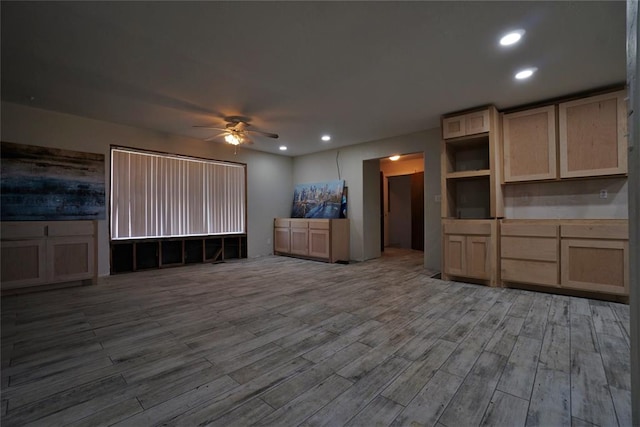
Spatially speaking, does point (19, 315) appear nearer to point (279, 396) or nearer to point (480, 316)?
point (279, 396)

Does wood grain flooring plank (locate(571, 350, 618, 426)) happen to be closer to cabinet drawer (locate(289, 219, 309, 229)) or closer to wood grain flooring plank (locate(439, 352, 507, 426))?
wood grain flooring plank (locate(439, 352, 507, 426))

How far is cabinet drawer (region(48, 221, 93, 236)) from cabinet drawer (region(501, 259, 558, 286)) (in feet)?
19.5

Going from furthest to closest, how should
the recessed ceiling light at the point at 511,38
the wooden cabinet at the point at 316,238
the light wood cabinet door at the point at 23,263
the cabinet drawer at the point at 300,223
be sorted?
the cabinet drawer at the point at 300,223 → the wooden cabinet at the point at 316,238 → the light wood cabinet door at the point at 23,263 → the recessed ceiling light at the point at 511,38

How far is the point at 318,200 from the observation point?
6.90m

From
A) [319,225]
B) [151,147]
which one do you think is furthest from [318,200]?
[151,147]

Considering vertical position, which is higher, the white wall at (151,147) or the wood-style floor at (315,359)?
the white wall at (151,147)

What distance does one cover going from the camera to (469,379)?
1.76 m

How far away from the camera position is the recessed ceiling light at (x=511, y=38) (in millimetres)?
2398

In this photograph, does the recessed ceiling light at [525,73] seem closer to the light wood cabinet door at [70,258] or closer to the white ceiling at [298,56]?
the white ceiling at [298,56]

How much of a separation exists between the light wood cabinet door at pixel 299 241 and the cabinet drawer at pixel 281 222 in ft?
0.81

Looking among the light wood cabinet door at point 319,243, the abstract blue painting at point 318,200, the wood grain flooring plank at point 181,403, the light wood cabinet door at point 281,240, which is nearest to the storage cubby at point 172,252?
the light wood cabinet door at point 281,240

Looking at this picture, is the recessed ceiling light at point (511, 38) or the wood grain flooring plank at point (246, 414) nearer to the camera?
the wood grain flooring plank at point (246, 414)

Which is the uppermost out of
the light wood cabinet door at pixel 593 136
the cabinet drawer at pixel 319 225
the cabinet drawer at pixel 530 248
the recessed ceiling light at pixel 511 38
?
the recessed ceiling light at pixel 511 38

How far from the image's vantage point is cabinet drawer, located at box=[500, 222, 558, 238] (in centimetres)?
358
